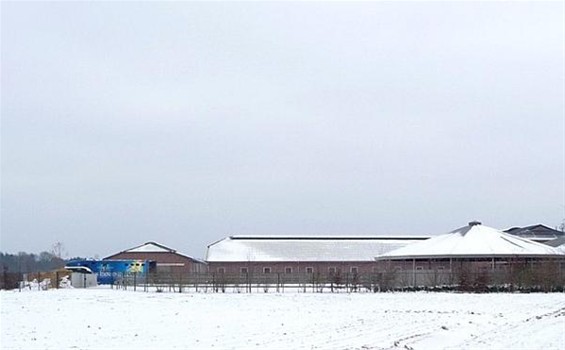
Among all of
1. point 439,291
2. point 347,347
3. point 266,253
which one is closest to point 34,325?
point 347,347

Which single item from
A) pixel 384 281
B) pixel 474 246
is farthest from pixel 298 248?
pixel 384 281

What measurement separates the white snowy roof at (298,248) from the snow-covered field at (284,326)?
50.2m

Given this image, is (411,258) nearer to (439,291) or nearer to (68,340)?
(439,291)

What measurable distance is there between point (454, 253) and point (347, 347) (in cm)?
4411

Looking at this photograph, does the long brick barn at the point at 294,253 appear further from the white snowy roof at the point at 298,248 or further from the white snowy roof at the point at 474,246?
the white snowy roof at the point at 474,246

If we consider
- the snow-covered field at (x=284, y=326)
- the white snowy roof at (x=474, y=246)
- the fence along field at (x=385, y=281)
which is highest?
the white snowy roof at (x=474, y=246)

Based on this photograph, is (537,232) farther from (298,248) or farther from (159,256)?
(159,256)

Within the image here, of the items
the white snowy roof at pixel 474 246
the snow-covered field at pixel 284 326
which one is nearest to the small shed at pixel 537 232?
the white snowy roof at pixel 474 246

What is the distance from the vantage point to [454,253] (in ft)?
202

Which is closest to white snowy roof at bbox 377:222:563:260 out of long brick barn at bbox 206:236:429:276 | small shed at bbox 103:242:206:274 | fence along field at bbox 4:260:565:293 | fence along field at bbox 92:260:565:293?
fence along field at bbox 4:260:565:293

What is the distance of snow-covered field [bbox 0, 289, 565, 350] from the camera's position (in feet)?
64.6

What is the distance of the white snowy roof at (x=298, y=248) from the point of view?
86.6 m

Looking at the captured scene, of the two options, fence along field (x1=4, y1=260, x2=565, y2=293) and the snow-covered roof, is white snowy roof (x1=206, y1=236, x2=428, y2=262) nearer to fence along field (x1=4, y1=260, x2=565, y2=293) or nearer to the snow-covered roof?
the snow-covered roof

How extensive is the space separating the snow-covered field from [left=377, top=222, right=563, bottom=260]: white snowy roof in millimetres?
25180
